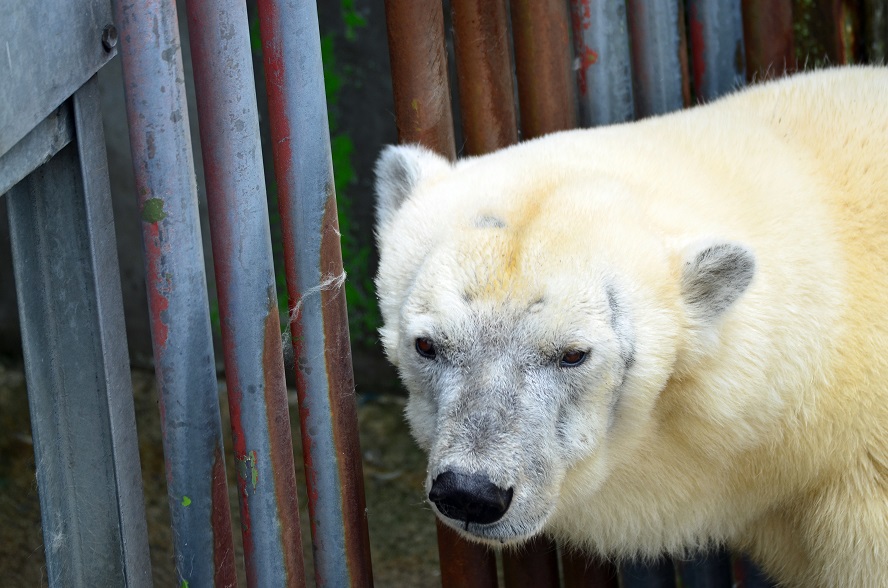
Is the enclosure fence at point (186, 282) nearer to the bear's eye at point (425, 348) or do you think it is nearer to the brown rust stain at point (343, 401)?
the brown rust stain at point (343, 401)

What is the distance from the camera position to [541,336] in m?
2.11

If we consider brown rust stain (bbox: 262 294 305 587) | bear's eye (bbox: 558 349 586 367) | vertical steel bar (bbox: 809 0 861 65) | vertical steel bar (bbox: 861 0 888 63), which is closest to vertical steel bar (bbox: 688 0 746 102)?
vertical steel bar (bbox: 809 0 861 65)

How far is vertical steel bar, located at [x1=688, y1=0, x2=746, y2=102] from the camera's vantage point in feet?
10.6

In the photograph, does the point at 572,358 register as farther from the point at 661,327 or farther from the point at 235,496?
the point at 235,496

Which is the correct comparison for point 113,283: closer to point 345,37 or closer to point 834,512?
point 834,512

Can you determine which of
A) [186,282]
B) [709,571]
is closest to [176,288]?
[186,282]

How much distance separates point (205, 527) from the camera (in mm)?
2309

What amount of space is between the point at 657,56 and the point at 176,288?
174cm

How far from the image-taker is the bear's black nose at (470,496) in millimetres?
2025

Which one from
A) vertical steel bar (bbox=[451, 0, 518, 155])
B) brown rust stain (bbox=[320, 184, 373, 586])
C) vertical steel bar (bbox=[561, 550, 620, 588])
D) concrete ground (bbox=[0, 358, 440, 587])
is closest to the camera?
brown rust stain (bbox=[320, 184, 373, 586])

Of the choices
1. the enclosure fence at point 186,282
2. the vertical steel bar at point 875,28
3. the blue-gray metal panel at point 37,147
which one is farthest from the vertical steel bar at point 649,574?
the blue-gray metal panel at point 37,147

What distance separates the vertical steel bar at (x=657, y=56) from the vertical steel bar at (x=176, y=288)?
1.60 meters

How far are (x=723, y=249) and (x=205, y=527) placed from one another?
1.32 meters

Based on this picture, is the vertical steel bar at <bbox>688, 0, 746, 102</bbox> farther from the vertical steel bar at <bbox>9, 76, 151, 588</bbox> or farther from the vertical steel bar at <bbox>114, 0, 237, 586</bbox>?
the vertical steel bar at <bbox>9, 76, 151, 588</bbox>
